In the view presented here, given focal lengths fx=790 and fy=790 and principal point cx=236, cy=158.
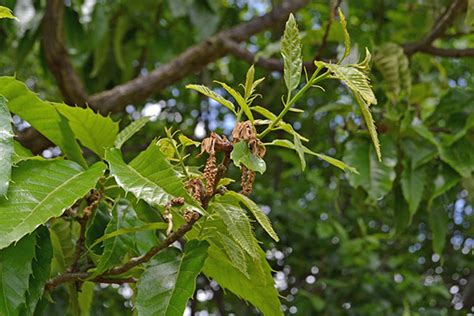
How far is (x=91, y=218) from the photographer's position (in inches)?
44.4

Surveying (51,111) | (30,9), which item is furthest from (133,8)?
(51,111)

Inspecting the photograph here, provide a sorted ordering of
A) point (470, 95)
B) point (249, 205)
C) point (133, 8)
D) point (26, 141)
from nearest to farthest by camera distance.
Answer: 1. point (249, 205)
2. point (470, 95)
3. point (26, 141)
4. point (133, 8)

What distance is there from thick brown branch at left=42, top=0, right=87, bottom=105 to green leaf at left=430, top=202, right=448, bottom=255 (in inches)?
39.7

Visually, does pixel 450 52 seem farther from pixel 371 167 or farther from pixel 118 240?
pixel 118 240

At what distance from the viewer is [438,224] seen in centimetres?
188

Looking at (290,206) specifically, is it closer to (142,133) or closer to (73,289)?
(142,133)

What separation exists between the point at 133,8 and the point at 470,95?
1.34 meters

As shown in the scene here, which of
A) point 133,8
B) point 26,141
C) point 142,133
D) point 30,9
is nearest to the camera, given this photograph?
point 26,141

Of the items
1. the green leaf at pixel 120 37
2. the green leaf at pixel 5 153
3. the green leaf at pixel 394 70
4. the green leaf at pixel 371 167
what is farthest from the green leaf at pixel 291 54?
the green leaf at pixel 120 37

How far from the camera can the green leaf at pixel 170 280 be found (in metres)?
0.94

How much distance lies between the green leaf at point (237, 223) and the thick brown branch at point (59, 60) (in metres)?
1.37

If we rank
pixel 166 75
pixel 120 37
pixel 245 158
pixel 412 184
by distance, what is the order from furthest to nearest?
pixel 120 37 < pixel 166 75 < pixel 412 184 < pixel 245 158

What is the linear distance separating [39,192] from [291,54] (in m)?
0.35

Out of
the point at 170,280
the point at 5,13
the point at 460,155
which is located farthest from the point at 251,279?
the point at 460,155
